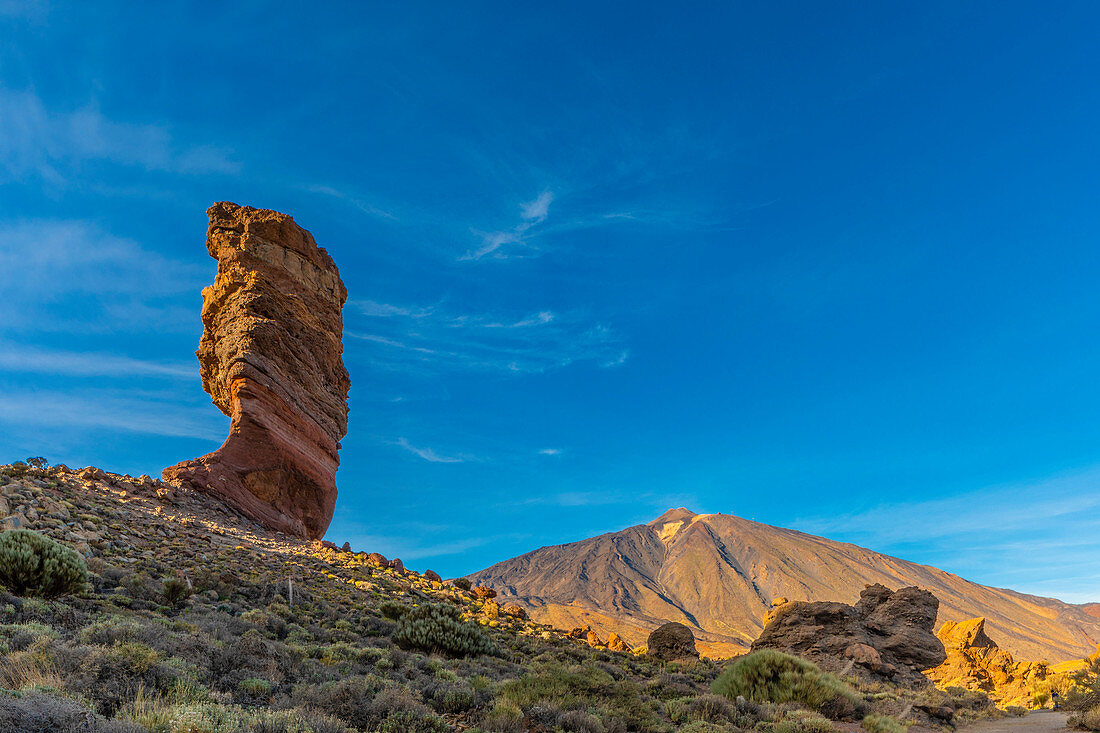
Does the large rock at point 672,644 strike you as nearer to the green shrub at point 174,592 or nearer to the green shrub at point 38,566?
the green shrub at point 174,592

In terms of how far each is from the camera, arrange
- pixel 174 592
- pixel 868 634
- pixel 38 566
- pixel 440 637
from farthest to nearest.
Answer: pixel 868 634
pixel 440 637
pixel 174 592
pixel 38 566

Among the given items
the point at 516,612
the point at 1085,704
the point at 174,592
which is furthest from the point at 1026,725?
the point at 174,592

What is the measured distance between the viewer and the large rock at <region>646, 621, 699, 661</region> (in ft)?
72.6

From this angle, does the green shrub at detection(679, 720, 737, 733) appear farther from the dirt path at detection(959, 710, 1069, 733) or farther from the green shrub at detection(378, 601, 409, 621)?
the green shrub at detection(378, 601, 409, 621)

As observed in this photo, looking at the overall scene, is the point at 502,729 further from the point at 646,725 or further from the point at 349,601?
the point at 349,601

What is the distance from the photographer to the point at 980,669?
2331 cm

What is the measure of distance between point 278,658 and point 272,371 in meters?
23.2

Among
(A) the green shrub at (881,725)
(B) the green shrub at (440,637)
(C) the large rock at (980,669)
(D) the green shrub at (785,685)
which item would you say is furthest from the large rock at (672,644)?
(A) the green shrub at (881,725)

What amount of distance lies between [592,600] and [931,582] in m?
107

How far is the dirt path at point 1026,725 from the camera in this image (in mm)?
12047

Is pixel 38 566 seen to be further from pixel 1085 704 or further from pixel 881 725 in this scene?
pixel 1085 704

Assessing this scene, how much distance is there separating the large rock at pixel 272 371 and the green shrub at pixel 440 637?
15.3 meters

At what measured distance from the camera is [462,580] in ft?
94.9

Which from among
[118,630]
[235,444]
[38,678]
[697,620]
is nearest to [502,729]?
[38,678]
